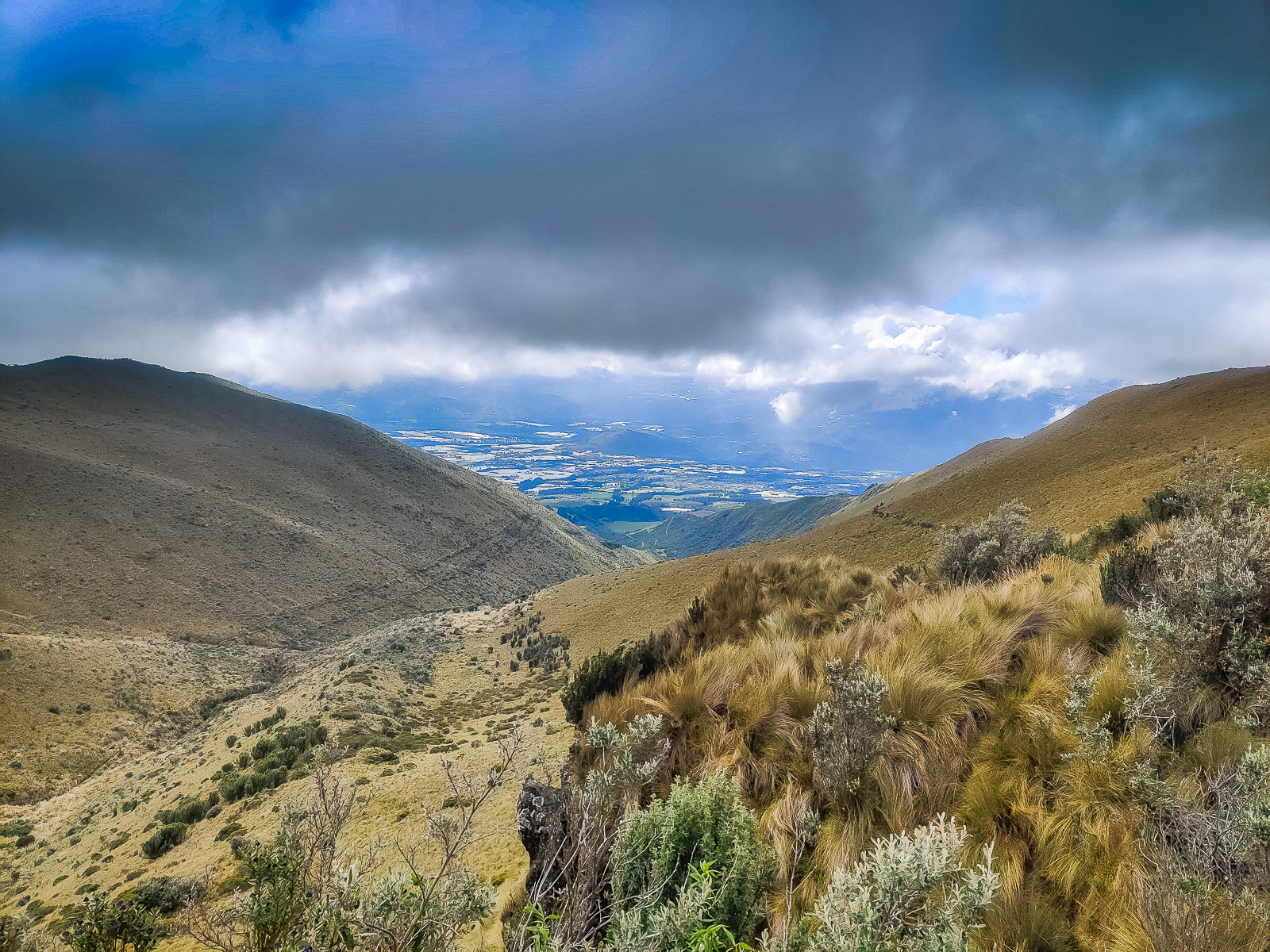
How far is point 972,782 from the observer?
8.91 feet

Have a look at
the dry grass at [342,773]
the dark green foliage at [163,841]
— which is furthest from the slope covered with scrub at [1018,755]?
the dark green foliage at [163,841]

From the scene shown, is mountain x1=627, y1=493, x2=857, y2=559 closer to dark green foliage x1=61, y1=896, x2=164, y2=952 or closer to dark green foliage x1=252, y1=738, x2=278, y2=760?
dark green foliage x1=252, y1=738, x2=278, y2=760

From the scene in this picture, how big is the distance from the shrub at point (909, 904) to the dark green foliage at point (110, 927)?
3.43 m

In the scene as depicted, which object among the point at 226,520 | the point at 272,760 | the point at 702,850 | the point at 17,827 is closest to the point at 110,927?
the point at 702,850

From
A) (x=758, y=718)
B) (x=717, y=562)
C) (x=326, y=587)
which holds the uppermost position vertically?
(x=758, y=718)

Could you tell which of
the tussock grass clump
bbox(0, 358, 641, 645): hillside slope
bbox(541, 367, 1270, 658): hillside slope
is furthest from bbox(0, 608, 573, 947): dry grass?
bbox(0, 358, 641, 645): hillside slope

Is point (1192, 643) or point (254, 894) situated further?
point (1192, 643)

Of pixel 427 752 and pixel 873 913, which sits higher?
pixel 873 913

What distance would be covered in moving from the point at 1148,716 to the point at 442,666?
30182 millimetres

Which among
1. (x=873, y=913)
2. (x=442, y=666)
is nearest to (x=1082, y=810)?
(x=873, y=913)

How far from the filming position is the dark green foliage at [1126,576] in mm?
4426

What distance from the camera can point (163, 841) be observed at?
11.4m

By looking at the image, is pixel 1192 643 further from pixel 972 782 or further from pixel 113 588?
pixel 113 588

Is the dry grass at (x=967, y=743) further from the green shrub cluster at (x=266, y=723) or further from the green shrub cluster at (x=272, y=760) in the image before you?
the green shrub cluster at (x=266, y=723)
